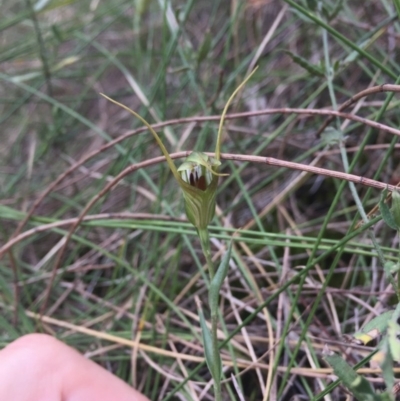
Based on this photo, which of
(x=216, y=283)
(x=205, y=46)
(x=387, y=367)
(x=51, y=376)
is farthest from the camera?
(x=205, y=46)

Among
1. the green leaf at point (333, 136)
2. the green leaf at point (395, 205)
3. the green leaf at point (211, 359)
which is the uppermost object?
the green leaf at point (395, 205)

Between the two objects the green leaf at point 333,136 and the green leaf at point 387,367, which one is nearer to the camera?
the green leaf at point 387,367

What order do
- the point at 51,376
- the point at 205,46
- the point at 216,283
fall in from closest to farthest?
the point at 216,283 → the point at 51,376 → the point at 205,46

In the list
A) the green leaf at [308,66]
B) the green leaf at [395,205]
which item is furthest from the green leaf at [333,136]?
the green leaf at [395,205]

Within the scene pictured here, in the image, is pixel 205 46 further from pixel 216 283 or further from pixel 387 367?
pixel 387 367

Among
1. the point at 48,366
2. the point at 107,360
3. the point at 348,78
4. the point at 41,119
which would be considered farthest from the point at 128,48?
the point at 48,366

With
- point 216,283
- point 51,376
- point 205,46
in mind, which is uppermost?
point 205,46

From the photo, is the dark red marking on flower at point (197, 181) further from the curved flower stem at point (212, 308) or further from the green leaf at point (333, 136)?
the green leaf at point (333, 136)

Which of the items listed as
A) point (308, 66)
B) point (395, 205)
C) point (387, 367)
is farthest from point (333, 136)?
point (387, 367)

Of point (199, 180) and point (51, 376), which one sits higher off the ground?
point (199, 180)
